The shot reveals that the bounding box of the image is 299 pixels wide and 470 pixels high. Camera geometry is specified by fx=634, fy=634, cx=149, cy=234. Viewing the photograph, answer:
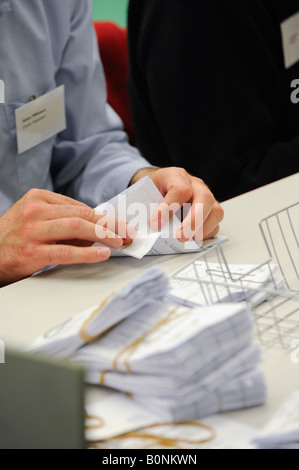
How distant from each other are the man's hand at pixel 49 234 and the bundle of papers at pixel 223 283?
124 mm

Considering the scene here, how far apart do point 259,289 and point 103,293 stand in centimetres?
25

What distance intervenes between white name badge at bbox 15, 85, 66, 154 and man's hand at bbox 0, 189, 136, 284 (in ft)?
1.08

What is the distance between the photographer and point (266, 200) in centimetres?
121

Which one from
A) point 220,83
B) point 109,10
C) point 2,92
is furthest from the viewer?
point 109,10

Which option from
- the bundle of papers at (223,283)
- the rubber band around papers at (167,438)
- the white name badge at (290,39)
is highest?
the white name badge at (290,39)

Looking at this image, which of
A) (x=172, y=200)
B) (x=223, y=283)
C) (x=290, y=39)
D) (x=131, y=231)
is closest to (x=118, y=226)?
(x=131, y=231)

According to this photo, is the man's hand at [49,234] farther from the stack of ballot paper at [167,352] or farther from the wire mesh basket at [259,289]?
the stack of ballot paper at [167,352]

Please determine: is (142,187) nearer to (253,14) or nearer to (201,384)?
(201,384)

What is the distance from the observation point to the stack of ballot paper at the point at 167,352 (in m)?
0.54

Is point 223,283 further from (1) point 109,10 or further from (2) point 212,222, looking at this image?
(1) point 109,10

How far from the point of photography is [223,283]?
28.5 inches

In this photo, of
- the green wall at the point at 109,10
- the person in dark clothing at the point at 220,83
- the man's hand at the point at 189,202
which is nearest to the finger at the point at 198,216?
the man's hand at the point at 189,202

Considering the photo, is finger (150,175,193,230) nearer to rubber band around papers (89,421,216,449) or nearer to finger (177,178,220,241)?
finger (177,178,220,241)

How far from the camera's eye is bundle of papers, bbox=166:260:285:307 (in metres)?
0.76
